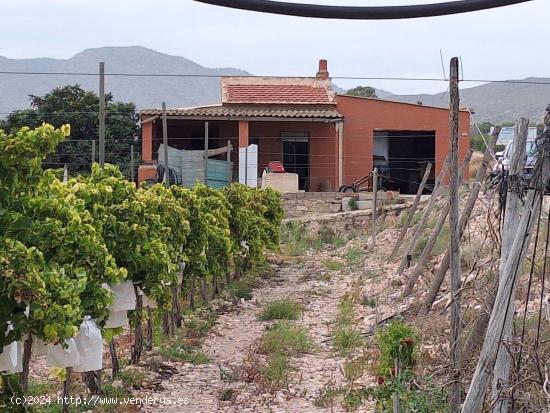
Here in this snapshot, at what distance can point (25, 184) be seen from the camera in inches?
218

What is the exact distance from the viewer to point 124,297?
8.02 metres

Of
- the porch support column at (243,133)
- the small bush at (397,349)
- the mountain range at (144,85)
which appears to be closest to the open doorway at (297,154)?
the porch support column at (243,133)

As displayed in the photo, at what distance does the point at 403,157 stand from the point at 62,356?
24.5 m

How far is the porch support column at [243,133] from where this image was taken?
27.4m

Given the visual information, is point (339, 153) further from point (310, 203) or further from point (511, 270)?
point (511, 270)

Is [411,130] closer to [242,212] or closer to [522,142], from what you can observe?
[242,212]

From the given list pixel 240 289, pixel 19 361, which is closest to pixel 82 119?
pixel 240 289

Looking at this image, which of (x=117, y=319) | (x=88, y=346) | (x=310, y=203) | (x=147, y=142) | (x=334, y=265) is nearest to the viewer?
(x=88, y=346)

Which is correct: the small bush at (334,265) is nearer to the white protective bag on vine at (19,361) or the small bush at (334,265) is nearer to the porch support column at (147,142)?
the porch support column at (147,142)

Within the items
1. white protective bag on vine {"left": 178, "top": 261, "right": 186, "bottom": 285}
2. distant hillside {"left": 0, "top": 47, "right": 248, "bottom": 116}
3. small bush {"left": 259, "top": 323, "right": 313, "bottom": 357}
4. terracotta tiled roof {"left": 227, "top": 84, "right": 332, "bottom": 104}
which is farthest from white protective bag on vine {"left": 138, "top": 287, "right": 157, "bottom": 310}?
distant hillside {"left": 0, "top": 47, "right": 248, "bottom": 116}

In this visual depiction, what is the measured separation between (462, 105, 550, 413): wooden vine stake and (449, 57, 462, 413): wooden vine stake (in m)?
0.82

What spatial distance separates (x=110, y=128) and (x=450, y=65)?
26.8 meters

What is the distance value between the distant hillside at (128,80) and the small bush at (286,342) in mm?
88166

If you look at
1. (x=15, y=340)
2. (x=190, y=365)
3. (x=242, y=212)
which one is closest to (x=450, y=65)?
(x=15, y=340)
